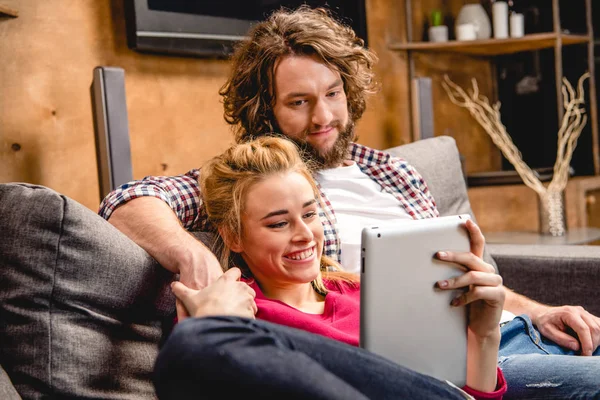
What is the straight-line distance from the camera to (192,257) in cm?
Result: 111

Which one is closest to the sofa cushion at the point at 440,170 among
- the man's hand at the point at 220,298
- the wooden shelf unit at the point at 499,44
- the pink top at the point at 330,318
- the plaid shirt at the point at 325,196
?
the plaid shirt at the point at 325,196

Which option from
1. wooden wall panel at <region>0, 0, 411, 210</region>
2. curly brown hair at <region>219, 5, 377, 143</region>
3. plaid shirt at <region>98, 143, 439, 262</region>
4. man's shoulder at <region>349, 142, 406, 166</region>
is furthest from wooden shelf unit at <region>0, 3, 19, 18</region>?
man's shoulder at <region>349, 142, 406, 166</region>

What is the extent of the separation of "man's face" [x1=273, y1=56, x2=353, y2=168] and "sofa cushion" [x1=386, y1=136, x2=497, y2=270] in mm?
390

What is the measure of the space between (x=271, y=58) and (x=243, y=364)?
1.02 meters

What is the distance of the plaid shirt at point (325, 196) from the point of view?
51.8 inches

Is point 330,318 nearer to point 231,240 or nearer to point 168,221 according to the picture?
point 231,240

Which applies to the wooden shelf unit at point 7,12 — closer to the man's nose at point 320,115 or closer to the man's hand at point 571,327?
the man's nose at point 320,115

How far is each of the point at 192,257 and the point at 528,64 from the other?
2.90 m

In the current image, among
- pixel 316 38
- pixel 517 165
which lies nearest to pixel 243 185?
pixel 316 38

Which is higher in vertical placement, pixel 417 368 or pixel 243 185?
pixel 243 185

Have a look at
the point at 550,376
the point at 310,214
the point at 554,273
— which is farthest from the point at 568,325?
the point at 310,214

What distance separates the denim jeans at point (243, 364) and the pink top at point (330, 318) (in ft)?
0.91

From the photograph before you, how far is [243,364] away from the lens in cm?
75

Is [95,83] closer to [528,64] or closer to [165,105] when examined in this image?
[165,105]
